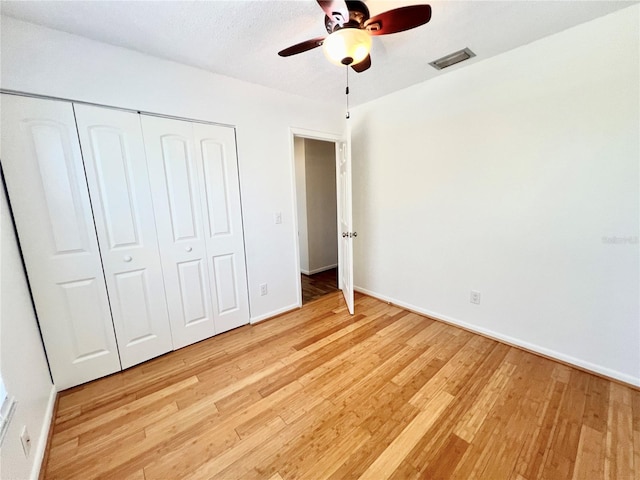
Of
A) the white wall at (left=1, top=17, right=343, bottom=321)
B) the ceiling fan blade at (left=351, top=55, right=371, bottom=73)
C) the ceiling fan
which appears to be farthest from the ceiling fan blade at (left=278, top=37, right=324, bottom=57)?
the white wall at (left=1, top=17, right=343, bottom=321)

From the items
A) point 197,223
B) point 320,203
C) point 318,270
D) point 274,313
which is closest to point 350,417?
point 274,313

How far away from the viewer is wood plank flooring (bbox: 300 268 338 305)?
3.41m

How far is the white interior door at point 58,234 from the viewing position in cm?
153

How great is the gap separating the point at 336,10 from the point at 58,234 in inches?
84.3

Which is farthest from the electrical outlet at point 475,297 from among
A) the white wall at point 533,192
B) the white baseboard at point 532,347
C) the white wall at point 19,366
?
the white wall at point 19,366

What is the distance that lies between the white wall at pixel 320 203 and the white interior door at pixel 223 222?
1.91 m

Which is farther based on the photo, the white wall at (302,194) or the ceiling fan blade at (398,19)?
the white wall at (302,194)

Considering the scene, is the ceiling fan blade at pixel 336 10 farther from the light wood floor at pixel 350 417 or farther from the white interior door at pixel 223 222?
the light wood floor at pixel 350 417

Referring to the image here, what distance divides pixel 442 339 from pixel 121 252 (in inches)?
109

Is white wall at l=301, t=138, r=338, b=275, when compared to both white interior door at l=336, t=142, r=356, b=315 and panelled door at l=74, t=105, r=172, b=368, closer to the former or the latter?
white interior door at l=336, t=142, r=356, b=315

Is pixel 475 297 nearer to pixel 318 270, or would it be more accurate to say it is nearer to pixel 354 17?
pixel 354 17

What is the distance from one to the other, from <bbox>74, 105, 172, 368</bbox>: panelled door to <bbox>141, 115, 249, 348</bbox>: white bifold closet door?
0.08 m

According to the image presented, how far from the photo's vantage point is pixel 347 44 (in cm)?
132

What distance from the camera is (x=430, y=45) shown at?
1.84m
